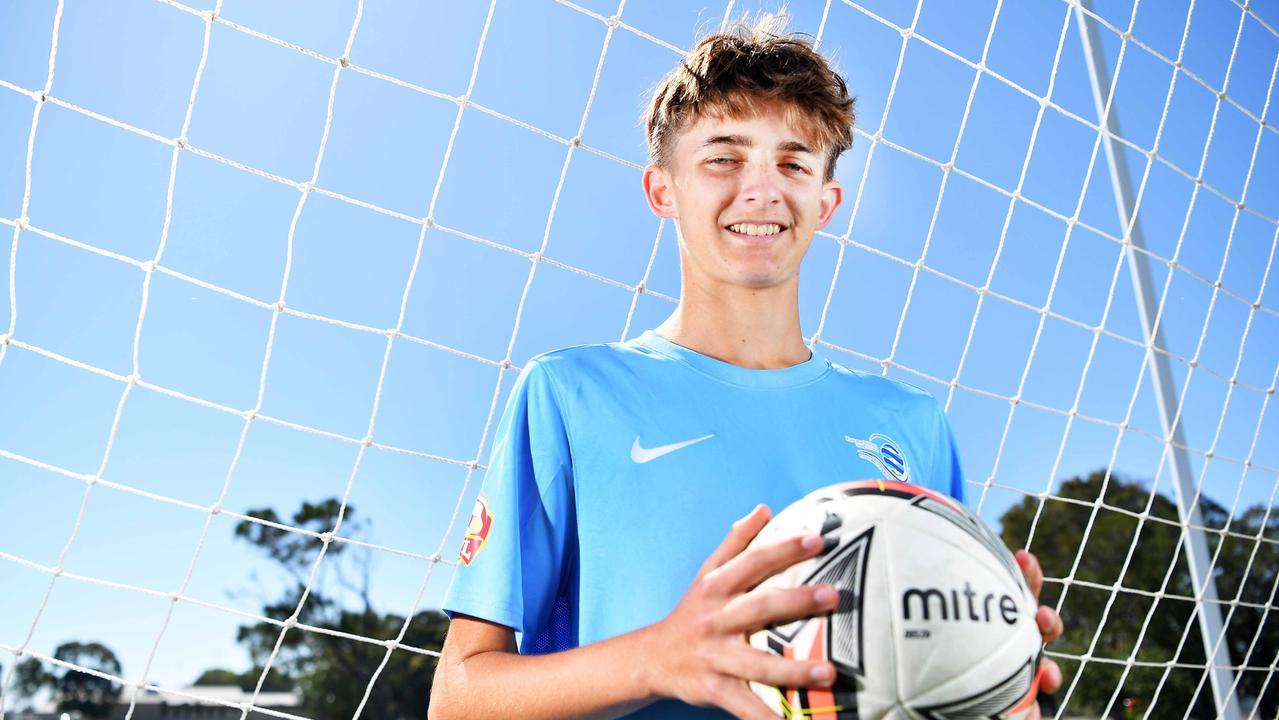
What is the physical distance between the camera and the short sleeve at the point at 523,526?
1.20m

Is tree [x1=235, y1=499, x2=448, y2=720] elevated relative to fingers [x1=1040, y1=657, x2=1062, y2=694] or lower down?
lower down

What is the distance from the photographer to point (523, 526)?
1.25m

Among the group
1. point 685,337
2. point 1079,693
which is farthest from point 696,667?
point 1079,693

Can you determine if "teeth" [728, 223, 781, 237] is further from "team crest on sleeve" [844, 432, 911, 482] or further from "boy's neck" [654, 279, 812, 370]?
"team crest on sleeve" [844, 432, 911, 482]

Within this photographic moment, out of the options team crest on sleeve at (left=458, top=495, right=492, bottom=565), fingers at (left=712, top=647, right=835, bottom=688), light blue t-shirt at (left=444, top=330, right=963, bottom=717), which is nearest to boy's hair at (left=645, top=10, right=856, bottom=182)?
light blue t-shirt at (left=444, top=330, right=963, bottom=717)

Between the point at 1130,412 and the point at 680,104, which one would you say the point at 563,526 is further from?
the point at 1130,412

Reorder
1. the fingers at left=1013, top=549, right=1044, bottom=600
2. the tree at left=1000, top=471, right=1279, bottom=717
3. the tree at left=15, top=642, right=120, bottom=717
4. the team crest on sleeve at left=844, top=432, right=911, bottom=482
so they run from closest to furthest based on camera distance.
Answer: the fingers at left=1013, top=549, right=1044, bottom=600 → the team crest on sleeve at left=844, top=432, right=911, bottom=482 → the tree at left=1000, top=471, right=1279, bottom=717 → the tree at left=15, top=642, right=120, bottom=717

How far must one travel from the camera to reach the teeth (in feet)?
4.56

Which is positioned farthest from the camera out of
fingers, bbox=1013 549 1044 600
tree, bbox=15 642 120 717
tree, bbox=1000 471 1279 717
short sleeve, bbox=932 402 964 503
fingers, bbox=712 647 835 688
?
tree, bbox=15 642 120 717

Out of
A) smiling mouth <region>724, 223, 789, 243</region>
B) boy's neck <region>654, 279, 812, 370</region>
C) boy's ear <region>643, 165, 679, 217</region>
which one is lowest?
boy's neck <region>654, 279, 812, 370</region>

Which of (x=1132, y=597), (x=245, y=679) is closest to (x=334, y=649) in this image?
(x=245, y=679)

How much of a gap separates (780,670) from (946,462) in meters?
0.75

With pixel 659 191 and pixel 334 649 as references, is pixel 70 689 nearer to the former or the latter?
pixel 334 649

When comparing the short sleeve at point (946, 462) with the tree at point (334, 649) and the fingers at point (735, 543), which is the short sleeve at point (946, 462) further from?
the tree at point (334, 649)
